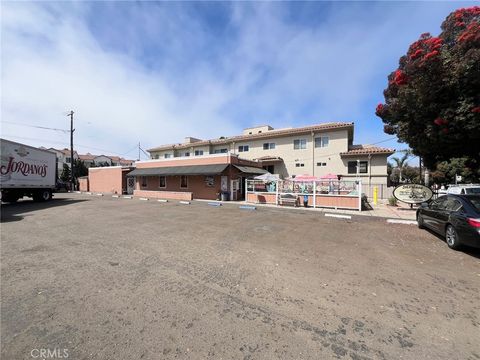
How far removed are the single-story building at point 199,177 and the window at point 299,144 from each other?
4639mm

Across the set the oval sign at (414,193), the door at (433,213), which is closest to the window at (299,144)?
the oval sign at (414,193)

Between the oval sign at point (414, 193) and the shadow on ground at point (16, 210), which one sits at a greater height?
the oval sign at point (414, 193)

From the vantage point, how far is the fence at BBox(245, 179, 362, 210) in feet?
49.7

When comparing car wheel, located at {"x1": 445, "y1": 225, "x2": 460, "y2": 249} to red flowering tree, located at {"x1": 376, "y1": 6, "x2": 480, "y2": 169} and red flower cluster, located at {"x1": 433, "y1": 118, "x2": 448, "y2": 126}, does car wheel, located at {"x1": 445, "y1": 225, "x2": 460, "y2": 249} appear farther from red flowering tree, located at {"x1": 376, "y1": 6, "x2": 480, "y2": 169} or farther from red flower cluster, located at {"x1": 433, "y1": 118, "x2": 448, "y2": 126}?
red flower cluster, located at {"x1": 433, "y1": 118, "x2": 448, "y2": 126}

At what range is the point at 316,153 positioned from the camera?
24641mm

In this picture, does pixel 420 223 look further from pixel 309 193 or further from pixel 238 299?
pixel 238 299

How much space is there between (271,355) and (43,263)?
5.53 m

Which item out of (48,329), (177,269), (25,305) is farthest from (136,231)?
(48,329)

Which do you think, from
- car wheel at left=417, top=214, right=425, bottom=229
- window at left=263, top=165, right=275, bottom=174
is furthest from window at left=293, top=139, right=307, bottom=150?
car wheel at left=417, top=214, right=425, bottom=229

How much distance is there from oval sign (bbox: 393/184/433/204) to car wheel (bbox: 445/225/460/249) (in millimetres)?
8842

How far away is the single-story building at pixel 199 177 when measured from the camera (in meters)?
21.0

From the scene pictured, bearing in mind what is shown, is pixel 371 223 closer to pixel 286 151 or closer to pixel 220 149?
pixel 286 151

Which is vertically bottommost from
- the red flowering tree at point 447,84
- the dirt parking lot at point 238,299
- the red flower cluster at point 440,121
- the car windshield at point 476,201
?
the dirt parking lot at point 238,299

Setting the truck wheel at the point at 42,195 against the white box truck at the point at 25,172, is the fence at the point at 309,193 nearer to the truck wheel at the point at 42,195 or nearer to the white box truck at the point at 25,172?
the white box truck at the point at 25,172
